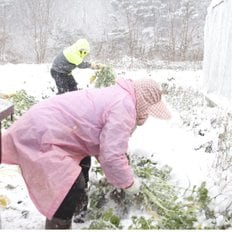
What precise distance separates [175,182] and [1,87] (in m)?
9.65

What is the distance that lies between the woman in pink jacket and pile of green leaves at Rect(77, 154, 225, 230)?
266 mm

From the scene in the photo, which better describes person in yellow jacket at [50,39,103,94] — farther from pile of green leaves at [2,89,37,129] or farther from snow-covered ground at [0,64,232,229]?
snow-covered ground at [0,64,232,229]

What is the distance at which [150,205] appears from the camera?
3318 mm

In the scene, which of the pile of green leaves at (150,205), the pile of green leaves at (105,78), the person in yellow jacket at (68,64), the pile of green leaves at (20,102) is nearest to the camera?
the pile of green leaves at (150,205)

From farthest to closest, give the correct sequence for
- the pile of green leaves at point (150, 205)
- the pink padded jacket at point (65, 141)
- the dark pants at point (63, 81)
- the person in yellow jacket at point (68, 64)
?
the dark pants at point (63, 81) → the person in yellow jacket at point (68, 64) → the pile of green leaves at point (150, 205) → the pink padded jacket at point (65, 141)

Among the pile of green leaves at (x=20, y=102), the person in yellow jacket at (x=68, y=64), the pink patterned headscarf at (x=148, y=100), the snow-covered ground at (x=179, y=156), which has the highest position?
the pink patterned headscarf at (x=148, y=100)

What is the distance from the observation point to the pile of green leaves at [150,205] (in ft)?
9.67

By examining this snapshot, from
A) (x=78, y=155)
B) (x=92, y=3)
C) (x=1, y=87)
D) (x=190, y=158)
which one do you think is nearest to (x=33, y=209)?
(x=78, y=155)

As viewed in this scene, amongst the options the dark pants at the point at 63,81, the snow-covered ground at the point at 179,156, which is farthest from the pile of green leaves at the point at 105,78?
the snow-covered ground at the point at 179,156

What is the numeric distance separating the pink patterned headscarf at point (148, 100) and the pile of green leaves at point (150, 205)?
1.93 feet

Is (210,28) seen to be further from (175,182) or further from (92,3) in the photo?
(92,3)

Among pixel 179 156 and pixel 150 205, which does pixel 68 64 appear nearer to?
pixel 179 156

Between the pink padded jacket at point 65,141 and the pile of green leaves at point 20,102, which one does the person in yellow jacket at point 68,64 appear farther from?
the pink padded jacket at point 65,141

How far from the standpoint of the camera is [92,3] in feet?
148
